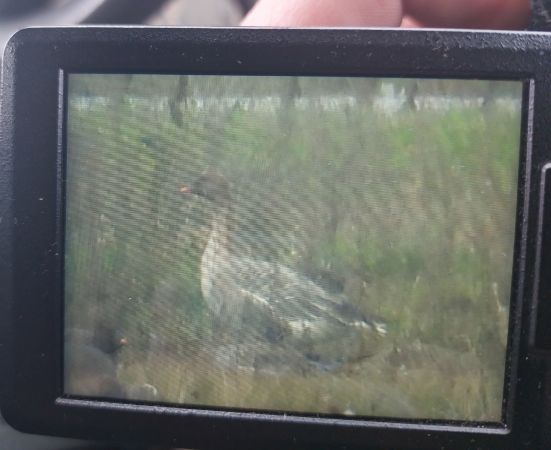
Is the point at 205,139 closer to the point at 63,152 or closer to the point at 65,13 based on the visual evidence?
the point at 63,152

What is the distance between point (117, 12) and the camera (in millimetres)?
663

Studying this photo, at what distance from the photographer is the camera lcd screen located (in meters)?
0.41

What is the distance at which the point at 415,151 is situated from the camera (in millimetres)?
406

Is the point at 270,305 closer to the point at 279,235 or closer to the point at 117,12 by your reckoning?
Answer: the point at 279,235

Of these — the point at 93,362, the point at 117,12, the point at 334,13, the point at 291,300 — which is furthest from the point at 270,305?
the point at 117,12

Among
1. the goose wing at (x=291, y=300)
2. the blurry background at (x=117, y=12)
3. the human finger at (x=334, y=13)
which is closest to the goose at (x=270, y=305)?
the goose wing at (x=291, y=300)

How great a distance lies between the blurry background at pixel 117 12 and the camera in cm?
66

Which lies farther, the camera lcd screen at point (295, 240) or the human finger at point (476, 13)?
the human finger at point (476, 13)

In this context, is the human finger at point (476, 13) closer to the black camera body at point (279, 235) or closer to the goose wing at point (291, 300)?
the black camera body at point (279, 235)

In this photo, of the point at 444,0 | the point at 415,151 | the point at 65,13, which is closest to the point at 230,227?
the point at 415,151

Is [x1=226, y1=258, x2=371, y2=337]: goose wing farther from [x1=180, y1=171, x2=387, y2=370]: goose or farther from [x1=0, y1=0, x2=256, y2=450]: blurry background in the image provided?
[x1=0, y1=0, x2=256, y2=450]: blurry background

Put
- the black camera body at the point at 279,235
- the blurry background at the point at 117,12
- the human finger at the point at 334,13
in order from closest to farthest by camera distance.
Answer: the black camera body at the point at 279,235
the human finger at the point at 334,13
the blurry background at the point at 117,12

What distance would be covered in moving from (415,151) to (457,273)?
0.09m

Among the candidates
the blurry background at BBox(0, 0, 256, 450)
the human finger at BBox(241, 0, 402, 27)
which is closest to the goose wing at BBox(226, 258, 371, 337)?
the human finger at BBox(241, 0, 402, 27)
